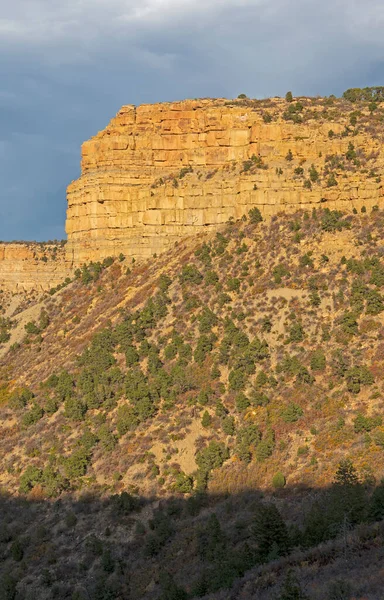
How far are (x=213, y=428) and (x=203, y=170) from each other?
26.8m

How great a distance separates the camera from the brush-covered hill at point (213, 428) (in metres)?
29.8

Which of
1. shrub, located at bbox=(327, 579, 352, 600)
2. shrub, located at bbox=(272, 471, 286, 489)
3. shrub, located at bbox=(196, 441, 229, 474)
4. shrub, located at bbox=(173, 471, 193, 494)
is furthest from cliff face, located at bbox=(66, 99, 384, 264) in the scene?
shrub, located at bbox=(327, 579, 352, 600)

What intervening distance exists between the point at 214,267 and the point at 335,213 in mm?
9169

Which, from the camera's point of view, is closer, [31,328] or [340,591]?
[340,591]

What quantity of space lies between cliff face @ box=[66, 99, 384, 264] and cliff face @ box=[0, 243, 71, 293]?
7.49 m

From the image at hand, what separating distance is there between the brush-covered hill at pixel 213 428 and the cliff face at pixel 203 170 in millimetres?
2112

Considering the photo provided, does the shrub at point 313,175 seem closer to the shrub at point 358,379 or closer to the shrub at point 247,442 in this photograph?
the shrub at point 358,379

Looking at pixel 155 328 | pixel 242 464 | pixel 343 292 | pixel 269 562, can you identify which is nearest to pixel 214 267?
pixel 155 328

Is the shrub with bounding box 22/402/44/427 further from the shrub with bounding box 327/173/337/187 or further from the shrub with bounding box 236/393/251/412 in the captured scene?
the shrub with bounding box 327/173/337/187

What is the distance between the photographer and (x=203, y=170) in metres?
61.9

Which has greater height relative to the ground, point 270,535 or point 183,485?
point 183,485

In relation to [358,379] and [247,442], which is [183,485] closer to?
[247,442]

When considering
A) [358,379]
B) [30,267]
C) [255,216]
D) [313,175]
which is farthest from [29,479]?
[30,267]

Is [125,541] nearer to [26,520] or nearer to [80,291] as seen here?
[26,520]
